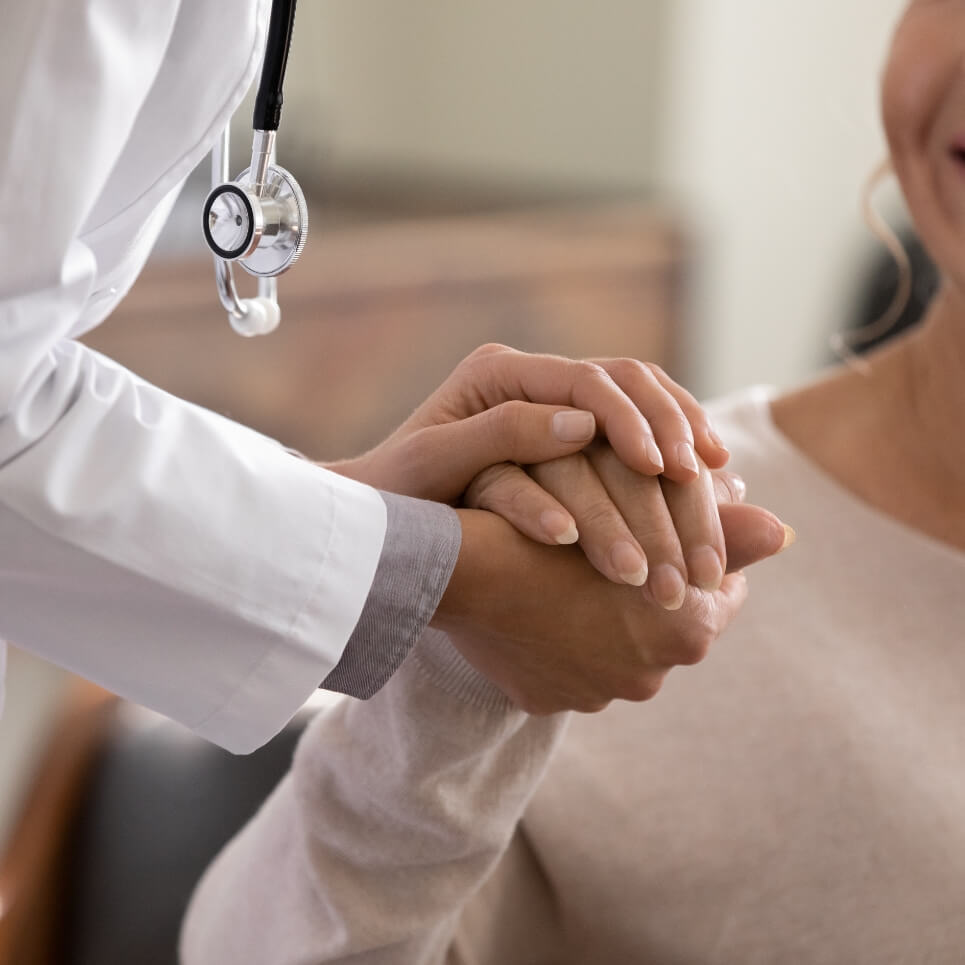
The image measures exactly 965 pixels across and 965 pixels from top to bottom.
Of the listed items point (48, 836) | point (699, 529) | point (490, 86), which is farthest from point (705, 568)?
point (490, 86)

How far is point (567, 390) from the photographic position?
27.0 inches

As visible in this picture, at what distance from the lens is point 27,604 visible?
0.58 metres

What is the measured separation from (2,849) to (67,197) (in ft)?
1.95

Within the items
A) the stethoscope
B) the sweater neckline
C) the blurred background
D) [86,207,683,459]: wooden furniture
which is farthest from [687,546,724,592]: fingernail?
the blurred background

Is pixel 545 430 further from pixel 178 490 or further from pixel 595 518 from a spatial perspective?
pixel 178 490

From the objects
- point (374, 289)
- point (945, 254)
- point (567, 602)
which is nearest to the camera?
point (567, 602)

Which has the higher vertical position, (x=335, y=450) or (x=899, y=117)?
(x=899, y=117)

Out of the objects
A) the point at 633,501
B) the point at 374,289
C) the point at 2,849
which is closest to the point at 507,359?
the point at 633,501

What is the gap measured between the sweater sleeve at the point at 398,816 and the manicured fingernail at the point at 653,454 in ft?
0.53

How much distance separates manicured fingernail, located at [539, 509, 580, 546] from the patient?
0.13 feet

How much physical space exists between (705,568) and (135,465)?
0.27 m

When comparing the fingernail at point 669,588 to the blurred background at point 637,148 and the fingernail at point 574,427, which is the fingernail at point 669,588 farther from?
the blurred background at point 637,148

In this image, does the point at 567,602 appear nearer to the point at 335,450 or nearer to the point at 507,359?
the point at 507,359

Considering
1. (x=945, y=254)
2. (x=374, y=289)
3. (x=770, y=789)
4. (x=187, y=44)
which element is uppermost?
(x=187, y=44)
